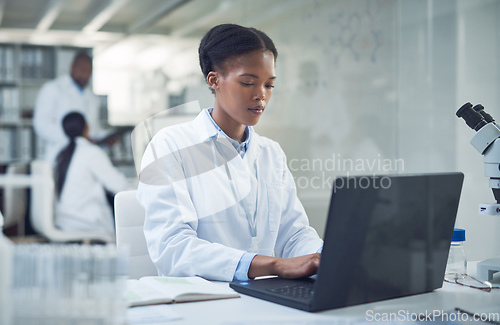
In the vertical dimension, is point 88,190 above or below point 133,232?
above

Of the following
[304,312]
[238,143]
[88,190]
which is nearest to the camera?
[304,312]

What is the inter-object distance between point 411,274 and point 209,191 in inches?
26.2

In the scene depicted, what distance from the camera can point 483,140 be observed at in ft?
4.36

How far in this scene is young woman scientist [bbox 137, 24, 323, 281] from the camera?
4.75ft

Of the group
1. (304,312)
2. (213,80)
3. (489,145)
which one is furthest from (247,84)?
(304,312)

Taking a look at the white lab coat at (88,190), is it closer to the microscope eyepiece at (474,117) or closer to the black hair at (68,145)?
the black hair at (68,145)

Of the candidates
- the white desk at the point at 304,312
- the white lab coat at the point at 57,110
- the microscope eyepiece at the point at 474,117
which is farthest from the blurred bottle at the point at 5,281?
the white lab coat at the point at 57,110

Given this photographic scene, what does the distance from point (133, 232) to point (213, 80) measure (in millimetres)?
545

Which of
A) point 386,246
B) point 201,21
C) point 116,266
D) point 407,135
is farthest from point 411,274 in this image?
point 201,21

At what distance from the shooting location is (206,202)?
1.51 meters

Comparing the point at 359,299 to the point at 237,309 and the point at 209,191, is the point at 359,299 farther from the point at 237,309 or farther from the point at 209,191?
the point at 209,191

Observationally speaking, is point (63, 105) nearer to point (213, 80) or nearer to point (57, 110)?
point (57, 110)

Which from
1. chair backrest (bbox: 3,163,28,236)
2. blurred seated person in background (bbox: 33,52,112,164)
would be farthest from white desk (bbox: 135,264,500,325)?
chair backrest (bbox: 3,163,28,236)

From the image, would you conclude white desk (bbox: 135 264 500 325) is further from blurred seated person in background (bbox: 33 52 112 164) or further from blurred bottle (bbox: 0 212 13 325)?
blurred seated person in background (bbox: 33 52 112 164)
